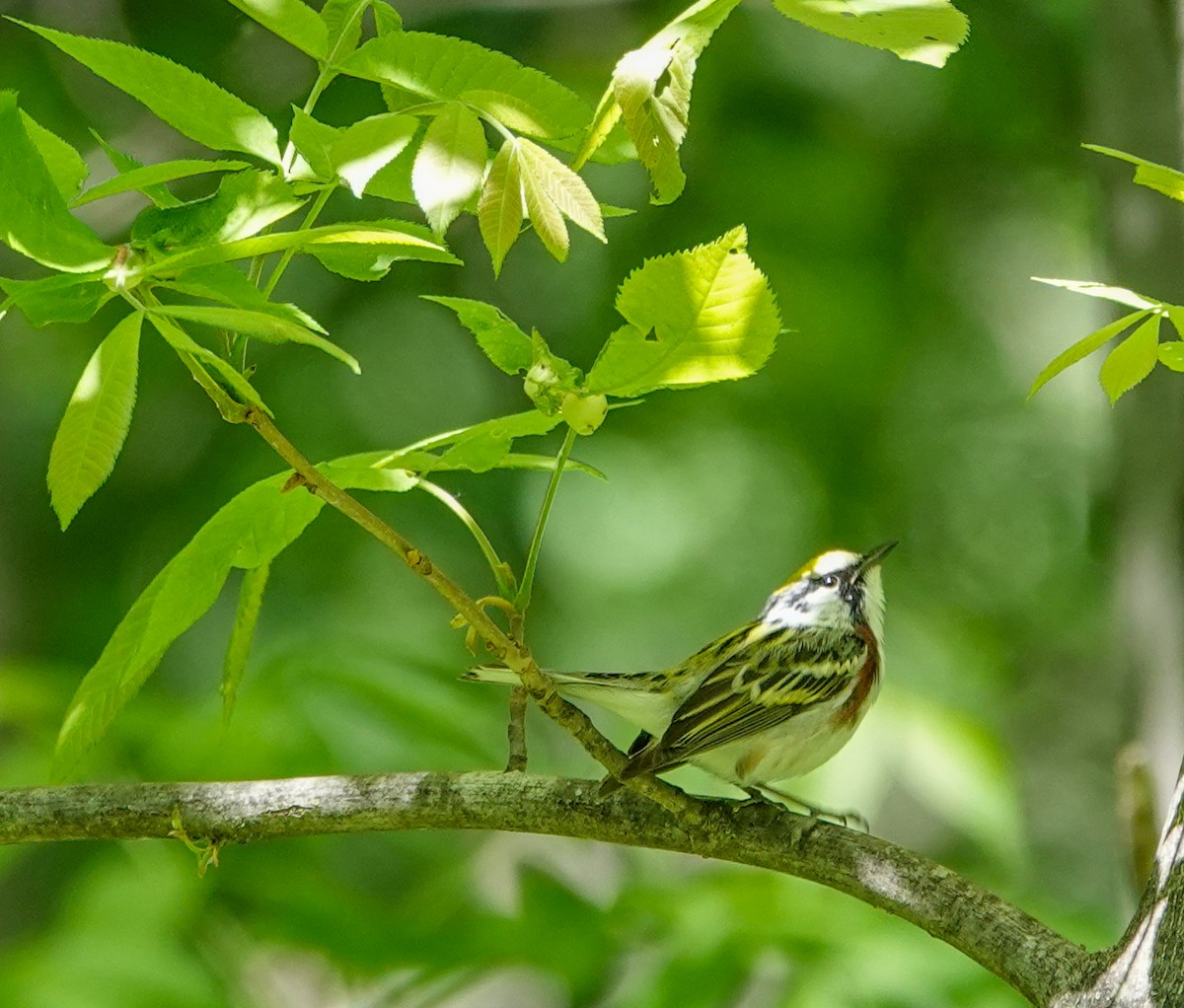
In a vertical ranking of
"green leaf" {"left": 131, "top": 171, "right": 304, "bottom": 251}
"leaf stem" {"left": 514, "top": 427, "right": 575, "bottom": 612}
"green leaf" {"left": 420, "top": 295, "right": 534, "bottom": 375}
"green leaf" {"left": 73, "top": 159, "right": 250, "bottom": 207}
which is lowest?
"leaf stem" {"left": 514, "top": 427, "right": 575, "bottom": 612}

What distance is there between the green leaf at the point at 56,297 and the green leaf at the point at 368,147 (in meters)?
0.32

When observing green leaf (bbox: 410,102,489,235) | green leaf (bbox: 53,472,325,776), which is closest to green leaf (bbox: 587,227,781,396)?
green leaf (bbox: 410,102,489,235)

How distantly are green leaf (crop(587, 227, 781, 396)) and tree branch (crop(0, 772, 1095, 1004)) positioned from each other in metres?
0.80

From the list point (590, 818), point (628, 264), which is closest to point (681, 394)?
point (628, 264)

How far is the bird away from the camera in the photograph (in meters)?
3.54

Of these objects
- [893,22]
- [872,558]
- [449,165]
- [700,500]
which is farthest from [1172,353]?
[700,500]

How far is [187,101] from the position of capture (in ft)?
6.34

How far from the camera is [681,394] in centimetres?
779

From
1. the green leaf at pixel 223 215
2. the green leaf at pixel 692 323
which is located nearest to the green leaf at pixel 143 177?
the green leaf at pixel 223 215

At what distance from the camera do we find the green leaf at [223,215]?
1771mm

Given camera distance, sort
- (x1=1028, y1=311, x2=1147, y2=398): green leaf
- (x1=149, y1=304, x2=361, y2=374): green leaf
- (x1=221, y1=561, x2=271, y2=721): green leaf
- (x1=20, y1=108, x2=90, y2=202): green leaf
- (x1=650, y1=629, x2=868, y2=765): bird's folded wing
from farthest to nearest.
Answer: (x1=650, y1=629, x2=868, y2=765): bird's folded wing
(x1=221, y1=561, x2=271, y2=721): green leaf
(x1=20, y1=108, x2=90, y2=202): green leaf
(x1=1028, y1=311, x2=1147, y2=398): green leaf
(x1=149, y1=304, x2=361, y2=374): green leaf

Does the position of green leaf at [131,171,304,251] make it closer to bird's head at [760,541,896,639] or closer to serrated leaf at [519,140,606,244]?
serrated leaf at [519,140,606,244]

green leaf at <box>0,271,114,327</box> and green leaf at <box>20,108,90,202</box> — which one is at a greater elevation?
green leaf at <box>20,108,90,202</box>

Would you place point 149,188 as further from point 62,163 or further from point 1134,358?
point 1134,358
